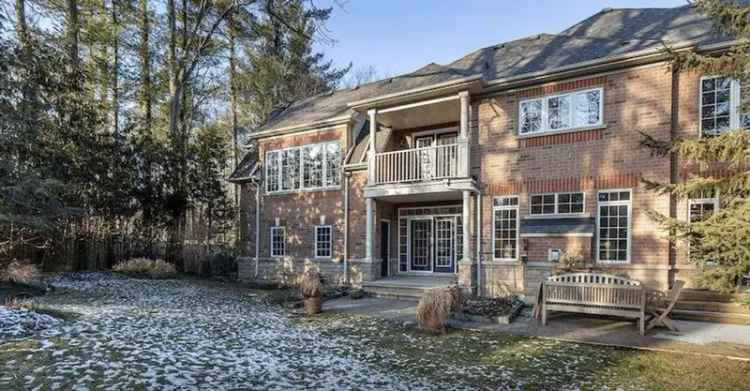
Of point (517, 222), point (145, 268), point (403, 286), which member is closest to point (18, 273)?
point (145, 268)

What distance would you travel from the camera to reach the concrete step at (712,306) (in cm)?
821

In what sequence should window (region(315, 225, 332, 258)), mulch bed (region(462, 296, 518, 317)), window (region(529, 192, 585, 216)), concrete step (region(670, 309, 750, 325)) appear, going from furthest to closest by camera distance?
window (region(315, 225, 332, 258)) → window (region(529, 192, 585, 216)) → mulch bed (region(462, 296, 518, 317)) → concrete step (region(670, 309, 750, 325))

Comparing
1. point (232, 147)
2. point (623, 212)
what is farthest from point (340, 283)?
point (232, 147)

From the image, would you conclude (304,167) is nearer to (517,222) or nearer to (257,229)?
(257,229)

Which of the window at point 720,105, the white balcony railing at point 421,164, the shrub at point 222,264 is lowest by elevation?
the shrub at point 222,264

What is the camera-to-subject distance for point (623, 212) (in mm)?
9680

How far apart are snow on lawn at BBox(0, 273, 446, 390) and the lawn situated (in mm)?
15

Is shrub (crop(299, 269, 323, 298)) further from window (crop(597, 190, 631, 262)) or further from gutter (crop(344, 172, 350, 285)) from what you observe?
window (crop(597, 190, 631, 262))

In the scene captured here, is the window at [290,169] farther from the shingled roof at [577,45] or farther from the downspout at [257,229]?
the shingled roof at [577,45]

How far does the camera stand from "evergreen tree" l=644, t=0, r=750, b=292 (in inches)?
206

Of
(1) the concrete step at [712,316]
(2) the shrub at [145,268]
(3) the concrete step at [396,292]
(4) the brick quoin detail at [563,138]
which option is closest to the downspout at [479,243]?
(3) the concrete step at [396,292]

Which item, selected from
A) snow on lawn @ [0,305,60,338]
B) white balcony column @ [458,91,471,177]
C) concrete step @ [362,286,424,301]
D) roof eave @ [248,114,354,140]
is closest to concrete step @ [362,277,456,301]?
concrete step @ [362,286,424,301]

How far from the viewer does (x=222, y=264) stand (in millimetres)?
16969

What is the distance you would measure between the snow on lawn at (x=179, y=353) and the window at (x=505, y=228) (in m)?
5.80
